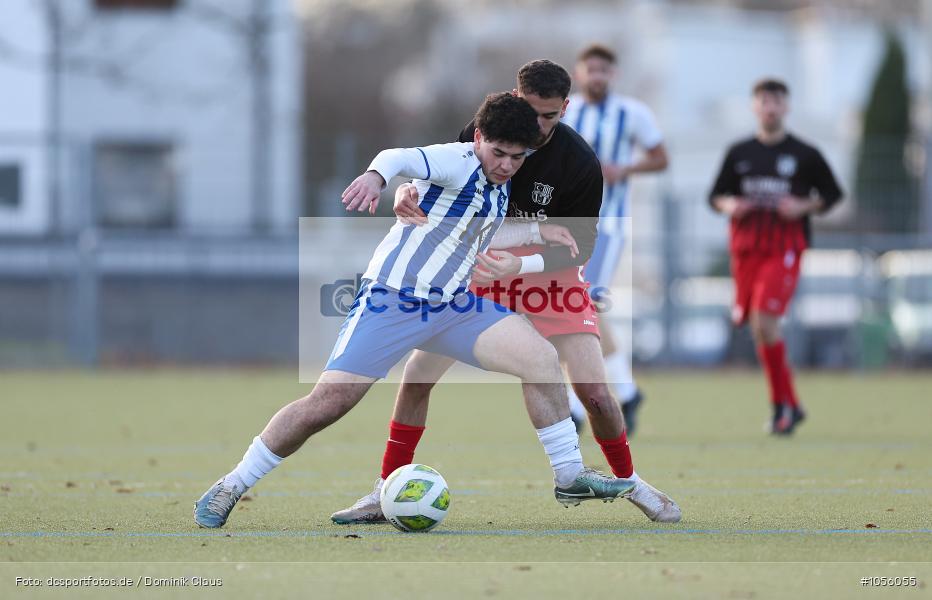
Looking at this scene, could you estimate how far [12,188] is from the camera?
19.0m

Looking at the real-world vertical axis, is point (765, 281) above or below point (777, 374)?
above

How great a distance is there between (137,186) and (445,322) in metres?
15.2

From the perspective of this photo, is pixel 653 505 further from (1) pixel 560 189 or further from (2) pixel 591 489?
(1) pixel 560 189

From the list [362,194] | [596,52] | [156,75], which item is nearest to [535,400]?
[362,194]

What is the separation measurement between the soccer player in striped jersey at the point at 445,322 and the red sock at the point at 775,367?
4.47 metres

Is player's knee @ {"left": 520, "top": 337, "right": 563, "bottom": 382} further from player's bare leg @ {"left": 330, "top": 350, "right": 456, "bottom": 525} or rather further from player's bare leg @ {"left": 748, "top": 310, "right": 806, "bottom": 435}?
player's bare leg @ {"left": 748, "top": 310, "right": 806, "bottom": 435}

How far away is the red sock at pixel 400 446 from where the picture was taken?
6.21m

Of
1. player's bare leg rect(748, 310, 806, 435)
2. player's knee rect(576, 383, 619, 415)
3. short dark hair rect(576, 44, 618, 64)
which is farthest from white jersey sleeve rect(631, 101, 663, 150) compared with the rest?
player's knee rect(576, 383, 619, 415)

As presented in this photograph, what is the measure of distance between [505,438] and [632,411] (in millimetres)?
912

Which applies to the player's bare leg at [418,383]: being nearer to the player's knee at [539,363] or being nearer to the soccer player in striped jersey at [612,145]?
the player's knee at [539,363]

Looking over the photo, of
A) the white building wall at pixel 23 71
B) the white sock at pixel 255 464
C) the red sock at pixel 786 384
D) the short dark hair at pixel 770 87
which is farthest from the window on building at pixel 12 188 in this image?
the white sock at pixel 255 464

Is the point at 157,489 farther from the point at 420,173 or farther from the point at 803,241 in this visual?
the point at 803,241

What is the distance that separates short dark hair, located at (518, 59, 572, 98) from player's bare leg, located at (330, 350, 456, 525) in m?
1.14

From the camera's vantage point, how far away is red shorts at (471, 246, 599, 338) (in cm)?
Result: 621
